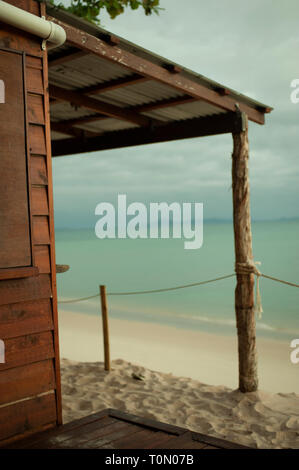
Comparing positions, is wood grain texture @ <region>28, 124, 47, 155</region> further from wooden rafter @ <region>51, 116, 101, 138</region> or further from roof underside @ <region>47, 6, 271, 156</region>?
wooden rafter @ <region>51, 116, 101, 138</region>

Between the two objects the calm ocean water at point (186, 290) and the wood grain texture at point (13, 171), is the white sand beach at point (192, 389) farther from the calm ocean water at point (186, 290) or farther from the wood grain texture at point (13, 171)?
the calm ocean water at point (186, 290)

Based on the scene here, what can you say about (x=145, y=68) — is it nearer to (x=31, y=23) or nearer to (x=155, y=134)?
(x=31, y=23)

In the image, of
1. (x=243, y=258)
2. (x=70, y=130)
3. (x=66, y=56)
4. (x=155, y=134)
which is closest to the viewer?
(x=66, y=56)

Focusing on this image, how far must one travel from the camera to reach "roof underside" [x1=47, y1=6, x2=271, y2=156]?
3.67 metres

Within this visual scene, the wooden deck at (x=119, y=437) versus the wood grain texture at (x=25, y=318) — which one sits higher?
the wood grain texture at (x=25, y=318)

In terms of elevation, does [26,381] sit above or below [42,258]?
below

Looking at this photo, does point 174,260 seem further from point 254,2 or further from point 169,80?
point 169,80

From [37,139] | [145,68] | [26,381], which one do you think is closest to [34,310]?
[26,381]

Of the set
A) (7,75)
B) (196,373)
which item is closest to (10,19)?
(7,75)

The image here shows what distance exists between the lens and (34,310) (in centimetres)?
292

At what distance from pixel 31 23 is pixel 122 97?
87.8 inches

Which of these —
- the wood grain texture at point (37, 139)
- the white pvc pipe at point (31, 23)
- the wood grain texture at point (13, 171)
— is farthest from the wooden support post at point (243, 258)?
the wood grain texture at point (13, 171)

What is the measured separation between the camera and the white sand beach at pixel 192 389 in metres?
4.37

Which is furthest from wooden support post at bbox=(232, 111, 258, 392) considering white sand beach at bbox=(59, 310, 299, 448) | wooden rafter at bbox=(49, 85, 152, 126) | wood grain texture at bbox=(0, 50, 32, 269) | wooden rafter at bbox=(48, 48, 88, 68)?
wood grain texture at bbox=(0, 50, 32, 269)
